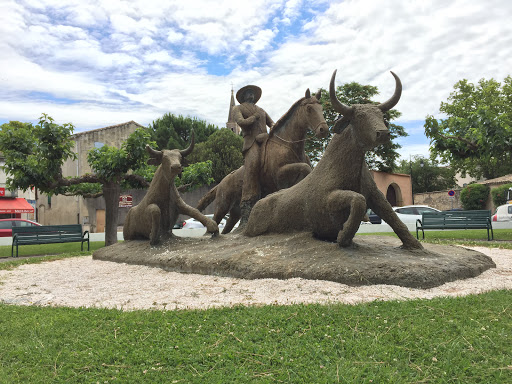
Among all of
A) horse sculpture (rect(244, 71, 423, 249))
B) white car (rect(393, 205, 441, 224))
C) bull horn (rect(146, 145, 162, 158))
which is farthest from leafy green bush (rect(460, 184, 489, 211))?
bull horn (rect(146, 145, 162, 158))

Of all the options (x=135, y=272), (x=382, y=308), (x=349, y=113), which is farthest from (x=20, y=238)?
(x=382, y=308)

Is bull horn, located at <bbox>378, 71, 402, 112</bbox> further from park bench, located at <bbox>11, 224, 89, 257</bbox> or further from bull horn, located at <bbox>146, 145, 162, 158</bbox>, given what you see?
park bench, located at <bbox>11, 224, 89, 257</bbox>

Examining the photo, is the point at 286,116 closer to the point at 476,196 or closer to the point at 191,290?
the point at 191,290

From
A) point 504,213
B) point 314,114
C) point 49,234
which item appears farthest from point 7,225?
point 504,213

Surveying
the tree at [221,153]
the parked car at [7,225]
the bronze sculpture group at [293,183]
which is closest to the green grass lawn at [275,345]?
the bronze sculpture group at [293,183]

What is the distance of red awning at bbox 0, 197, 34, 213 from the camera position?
28.9 meters

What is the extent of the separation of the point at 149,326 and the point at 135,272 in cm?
357

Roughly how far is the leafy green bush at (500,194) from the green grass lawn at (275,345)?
31.5 metres

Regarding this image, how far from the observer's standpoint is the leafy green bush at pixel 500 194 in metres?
30.9

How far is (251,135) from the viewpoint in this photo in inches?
337

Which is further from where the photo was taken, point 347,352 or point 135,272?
point 135,272

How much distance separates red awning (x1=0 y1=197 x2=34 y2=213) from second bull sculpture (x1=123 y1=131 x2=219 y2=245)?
25.0 m

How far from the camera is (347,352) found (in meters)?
2.79

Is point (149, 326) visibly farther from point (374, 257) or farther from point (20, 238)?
point (20, 238)
